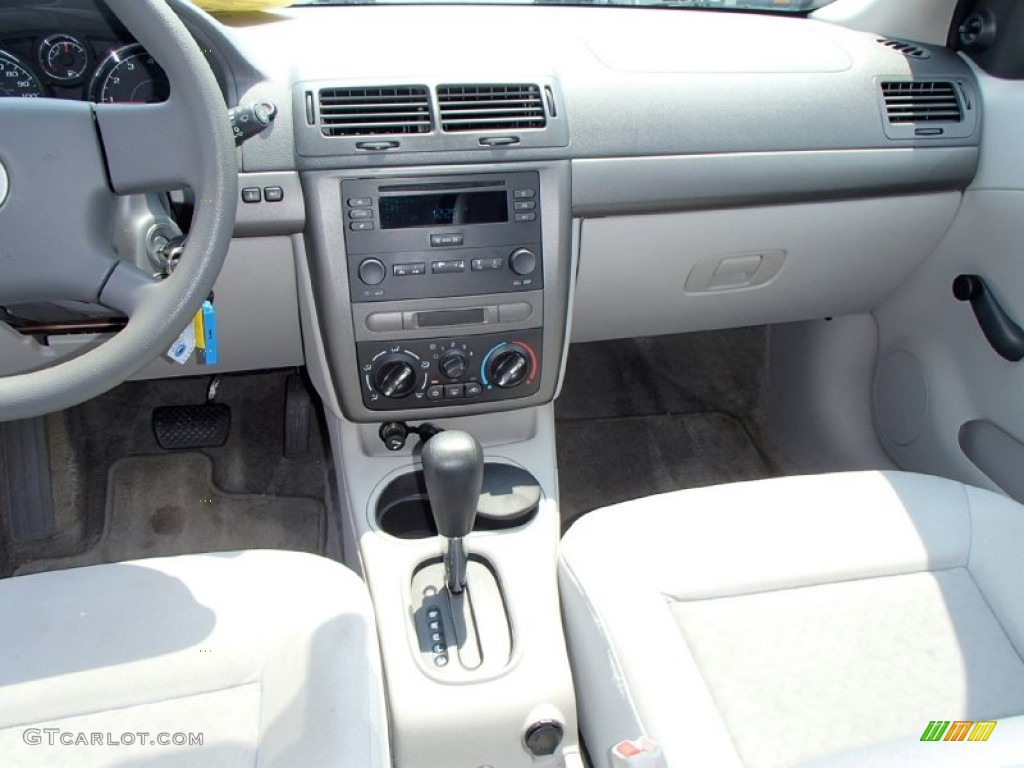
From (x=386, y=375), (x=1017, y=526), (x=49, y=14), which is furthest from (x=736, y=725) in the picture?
(x=49, y=14)

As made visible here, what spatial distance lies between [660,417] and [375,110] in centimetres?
→ 129

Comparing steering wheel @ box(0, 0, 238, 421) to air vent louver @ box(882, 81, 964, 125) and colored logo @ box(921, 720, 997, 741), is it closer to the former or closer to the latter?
colored logo @ box(921, 720, 997, 741)

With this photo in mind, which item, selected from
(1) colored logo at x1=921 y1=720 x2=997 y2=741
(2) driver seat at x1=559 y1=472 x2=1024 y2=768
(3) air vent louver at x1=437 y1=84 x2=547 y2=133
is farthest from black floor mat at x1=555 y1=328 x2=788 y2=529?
(1) colored logo at x1=921 y1=720 x2=997 y2=741

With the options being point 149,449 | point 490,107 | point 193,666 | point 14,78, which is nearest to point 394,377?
point 490,107

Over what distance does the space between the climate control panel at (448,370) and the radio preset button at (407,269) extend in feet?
0.38

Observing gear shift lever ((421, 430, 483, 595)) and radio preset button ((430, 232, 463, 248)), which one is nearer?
gear shift lever ((421, 430, 483, 595))

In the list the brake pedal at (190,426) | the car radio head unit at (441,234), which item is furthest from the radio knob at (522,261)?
the brake pedal at (190,426)

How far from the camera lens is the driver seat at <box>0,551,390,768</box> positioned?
1034 mm

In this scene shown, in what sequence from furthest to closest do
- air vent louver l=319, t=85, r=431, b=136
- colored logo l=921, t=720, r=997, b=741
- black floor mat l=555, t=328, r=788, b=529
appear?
black floor mat l=555, t=328, r=788, b=529
air vent louver l=319, t=85, r=431, b=136
colored logo l=921, t=720, r=997, b=741

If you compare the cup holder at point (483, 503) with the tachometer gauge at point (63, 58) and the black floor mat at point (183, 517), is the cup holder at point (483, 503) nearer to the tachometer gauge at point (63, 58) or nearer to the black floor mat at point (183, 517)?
the black floor mat at point (183, 517)

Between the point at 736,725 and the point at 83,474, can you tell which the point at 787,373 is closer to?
the point at 736,725

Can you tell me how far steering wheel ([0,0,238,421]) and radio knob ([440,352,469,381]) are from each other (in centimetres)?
51

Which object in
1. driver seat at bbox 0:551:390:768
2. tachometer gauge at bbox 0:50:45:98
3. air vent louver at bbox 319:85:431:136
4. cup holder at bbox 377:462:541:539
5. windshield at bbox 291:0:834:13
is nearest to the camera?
driver seat at bbox 0:551:390:768

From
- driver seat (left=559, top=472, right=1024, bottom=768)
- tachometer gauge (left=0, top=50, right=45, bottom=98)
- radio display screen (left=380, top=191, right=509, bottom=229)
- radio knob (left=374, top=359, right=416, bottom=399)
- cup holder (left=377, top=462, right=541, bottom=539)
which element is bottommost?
cup holder (left=377, top=462, right=541, bottom=539)
